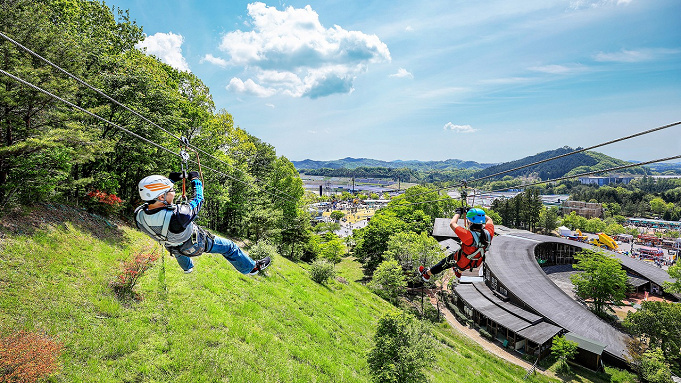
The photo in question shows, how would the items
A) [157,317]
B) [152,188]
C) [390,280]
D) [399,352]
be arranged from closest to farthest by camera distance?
[152,188]
[157,317]
[399,352]
[390,280]

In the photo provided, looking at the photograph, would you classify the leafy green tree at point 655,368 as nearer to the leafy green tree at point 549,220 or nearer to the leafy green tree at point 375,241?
the leafy green tree at point 375,241

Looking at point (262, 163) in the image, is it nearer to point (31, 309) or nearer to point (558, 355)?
point (31, 309)

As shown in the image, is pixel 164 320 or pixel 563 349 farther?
pixel 563 349

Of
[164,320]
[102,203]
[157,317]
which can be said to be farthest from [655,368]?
[102,203]

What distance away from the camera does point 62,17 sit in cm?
1908

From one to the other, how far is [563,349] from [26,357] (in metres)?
32.2

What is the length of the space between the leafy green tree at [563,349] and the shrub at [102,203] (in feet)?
112

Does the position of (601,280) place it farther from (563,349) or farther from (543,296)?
(563,349)

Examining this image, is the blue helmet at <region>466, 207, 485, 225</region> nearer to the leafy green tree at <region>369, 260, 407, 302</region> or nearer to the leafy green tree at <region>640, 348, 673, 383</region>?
the leafy green tree at <region>369, 260, 407, 302</region>

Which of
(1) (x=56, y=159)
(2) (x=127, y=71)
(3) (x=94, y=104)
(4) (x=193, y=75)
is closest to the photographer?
(1) (x=56, y=159)

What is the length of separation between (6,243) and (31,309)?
386cm

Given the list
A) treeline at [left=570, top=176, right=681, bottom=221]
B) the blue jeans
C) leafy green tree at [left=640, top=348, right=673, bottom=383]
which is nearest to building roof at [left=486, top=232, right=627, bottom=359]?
leafy green tree at [left=640, top=348, right=673, bottom=383]

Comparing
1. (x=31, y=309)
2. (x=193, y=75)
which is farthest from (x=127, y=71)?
(x=31, y=309)

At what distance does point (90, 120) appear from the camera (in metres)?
16.2
